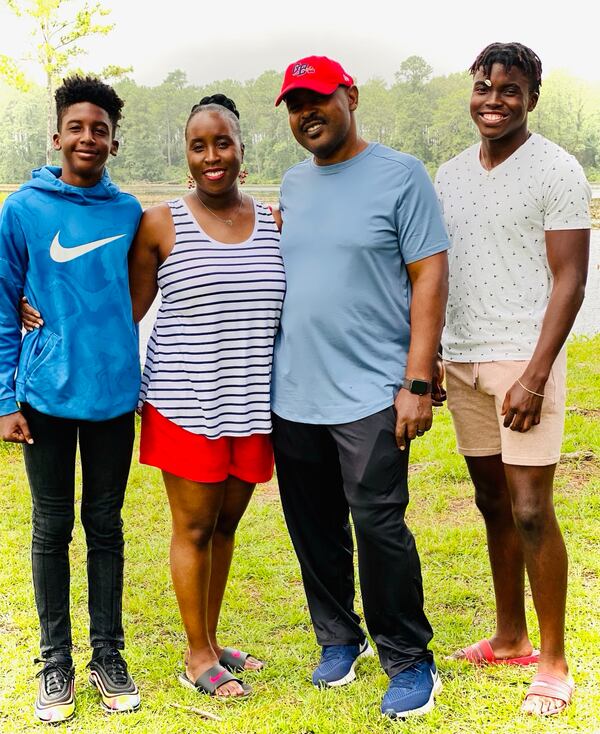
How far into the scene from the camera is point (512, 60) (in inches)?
112

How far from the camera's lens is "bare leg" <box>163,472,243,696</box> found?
3055mm

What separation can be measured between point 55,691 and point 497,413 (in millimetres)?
1800

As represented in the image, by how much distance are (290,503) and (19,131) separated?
27819mm

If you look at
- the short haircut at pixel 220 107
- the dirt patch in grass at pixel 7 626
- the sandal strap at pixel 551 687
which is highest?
the short haircut at pixel 220 107

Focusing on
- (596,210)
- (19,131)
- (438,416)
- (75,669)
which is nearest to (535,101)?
(75,669)

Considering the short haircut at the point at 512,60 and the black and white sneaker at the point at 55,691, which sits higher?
the short haircut at the point at 512,60

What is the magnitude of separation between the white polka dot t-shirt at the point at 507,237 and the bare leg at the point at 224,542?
920 mm

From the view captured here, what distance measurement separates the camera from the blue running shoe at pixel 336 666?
3.20 meters

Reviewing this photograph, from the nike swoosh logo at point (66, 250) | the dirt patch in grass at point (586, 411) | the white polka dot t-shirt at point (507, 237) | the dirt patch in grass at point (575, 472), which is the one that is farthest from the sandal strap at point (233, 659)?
the dirt patch in grass at point (586, 411)

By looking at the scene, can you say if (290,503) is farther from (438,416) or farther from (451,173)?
(438,416)

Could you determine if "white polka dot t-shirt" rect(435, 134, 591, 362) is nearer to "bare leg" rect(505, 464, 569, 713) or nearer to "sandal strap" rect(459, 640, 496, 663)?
"bare leg" rect(505, 464, 569, 713)

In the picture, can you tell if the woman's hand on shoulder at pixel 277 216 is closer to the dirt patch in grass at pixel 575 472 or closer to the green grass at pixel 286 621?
the green grass at pixel 286 621

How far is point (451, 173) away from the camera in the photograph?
121 inches

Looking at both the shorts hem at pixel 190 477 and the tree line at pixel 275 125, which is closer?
the shorts hem at pixel 190 477
